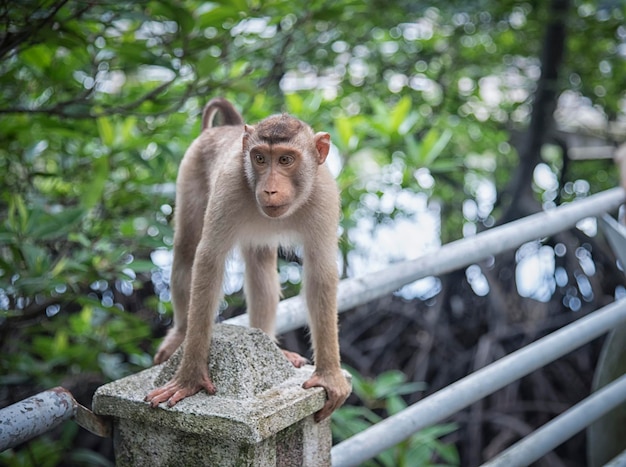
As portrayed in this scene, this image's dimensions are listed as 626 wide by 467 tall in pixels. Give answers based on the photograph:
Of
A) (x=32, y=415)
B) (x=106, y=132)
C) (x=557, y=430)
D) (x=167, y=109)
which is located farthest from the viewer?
(x=167, y=109)

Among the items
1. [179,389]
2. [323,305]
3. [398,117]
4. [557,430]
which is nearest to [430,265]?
[323,305]

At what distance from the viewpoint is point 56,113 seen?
2.84 metres

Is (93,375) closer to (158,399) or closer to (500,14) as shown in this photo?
(158,399)

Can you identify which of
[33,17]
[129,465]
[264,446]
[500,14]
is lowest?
[500,14]

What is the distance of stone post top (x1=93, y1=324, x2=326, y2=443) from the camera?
166 cm

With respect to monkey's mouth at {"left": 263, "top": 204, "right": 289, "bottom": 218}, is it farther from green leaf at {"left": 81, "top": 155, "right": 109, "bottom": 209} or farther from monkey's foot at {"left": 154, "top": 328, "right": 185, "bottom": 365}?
green leaf at {"left": 81, "top": 155, "right": 109, "bottom": 209}

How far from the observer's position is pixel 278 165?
2170mm

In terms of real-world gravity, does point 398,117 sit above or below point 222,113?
below

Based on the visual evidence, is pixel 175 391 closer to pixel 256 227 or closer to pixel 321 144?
pixel 256 227

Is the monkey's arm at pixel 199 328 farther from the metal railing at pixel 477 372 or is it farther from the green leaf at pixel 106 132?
the green leaf at pixel 106 132

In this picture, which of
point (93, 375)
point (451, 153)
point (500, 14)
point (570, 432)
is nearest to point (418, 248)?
point (451, 153)

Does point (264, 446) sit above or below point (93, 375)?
above

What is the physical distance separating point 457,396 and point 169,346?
0.96 m

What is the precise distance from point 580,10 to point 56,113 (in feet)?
13.0
